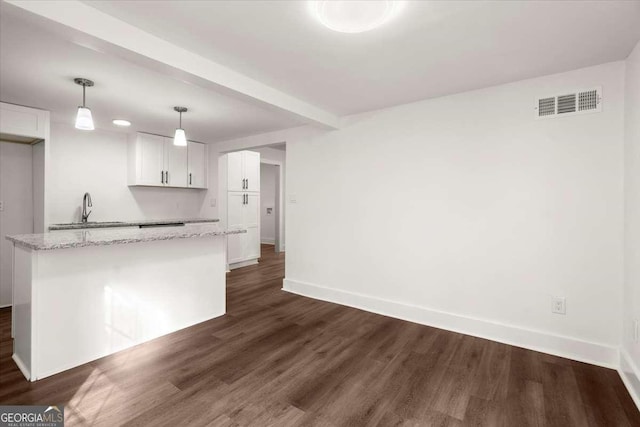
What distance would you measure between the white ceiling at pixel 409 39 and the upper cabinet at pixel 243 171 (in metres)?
3.06

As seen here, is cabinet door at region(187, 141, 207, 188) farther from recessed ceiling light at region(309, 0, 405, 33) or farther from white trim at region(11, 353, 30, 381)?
recessed ceiling light at region(309, 0, 405, 33)

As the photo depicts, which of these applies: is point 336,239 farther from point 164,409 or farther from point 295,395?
point 164,409

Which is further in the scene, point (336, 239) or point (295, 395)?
point (336, 239)

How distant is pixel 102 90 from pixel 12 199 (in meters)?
2.07

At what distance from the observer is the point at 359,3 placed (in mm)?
1581

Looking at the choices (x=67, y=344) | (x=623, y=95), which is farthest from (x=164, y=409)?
(x=623, y=95)

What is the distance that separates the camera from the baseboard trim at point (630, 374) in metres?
1.90

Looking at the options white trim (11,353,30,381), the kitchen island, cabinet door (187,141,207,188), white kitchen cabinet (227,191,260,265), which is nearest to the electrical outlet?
the kitchen island

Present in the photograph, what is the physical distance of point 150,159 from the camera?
478 cm

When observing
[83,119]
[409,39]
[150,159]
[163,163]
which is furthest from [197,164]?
[409,39]

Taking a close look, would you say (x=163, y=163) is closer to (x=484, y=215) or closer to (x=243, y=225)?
(x=243, y=225)

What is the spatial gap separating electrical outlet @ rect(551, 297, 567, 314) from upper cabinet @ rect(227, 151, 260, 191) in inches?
190

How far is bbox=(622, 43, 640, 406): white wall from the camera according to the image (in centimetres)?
199

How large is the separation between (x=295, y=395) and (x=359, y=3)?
2.33 metres
